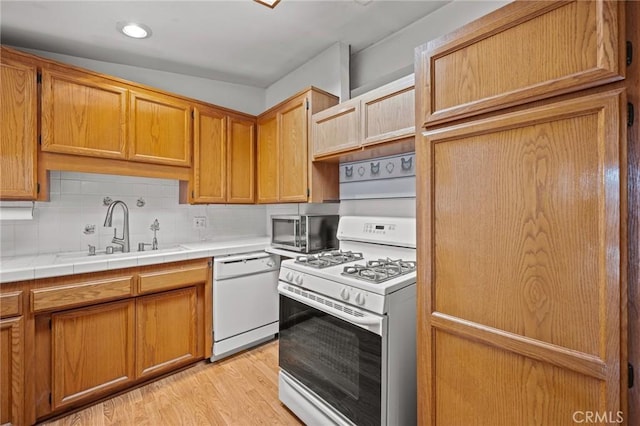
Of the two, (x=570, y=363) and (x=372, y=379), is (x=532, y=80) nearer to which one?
(x=570, y=363)

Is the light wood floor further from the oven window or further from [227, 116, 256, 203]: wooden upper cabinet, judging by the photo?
[227, 116, 256, 203]: wooden upper cabinet

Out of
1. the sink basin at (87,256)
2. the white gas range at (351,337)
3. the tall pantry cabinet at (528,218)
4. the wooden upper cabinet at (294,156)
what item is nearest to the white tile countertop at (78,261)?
the sink basin at (87,256)

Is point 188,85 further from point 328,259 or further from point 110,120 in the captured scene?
point 328,259

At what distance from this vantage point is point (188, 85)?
2838 millimetres

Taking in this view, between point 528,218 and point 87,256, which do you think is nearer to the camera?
point 528,218

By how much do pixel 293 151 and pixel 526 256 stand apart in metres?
1.94

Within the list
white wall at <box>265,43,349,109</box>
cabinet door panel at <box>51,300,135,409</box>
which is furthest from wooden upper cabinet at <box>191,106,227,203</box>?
cabinet door panel at <box>51,300,135,409</box>

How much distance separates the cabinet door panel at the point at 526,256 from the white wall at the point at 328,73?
4.72 ft

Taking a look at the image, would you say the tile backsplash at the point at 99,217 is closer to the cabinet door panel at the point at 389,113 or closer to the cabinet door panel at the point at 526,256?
the cabinet door panel at the point at 389,113

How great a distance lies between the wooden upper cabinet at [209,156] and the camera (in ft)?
8.44

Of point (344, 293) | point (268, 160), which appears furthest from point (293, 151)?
point (344, 293)

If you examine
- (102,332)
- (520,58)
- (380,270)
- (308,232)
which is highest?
(520,58)

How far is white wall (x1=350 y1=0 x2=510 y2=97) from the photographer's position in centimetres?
175

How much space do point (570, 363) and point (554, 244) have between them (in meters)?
0.35
